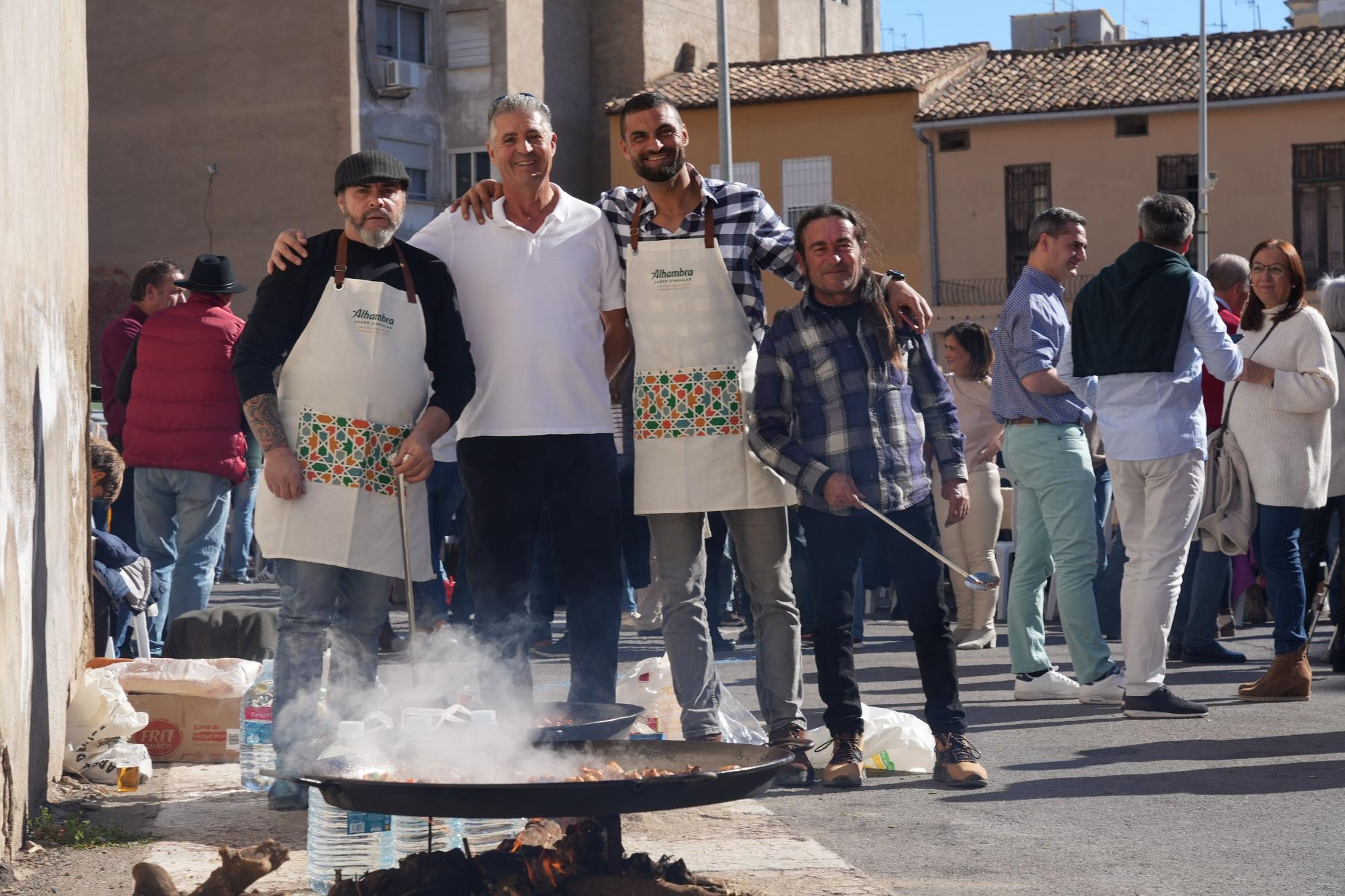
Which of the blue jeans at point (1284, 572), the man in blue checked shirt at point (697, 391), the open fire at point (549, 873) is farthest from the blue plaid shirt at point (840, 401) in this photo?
the blue jeans at point (1284, 572)

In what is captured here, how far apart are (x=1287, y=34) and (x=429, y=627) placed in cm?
3531

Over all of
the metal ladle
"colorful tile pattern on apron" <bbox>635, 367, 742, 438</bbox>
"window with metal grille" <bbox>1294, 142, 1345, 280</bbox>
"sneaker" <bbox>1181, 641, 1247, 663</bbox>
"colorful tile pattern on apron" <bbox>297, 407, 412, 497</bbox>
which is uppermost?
"window with metal grille" <bbox>1294, 142, 1345, 280</bbox>

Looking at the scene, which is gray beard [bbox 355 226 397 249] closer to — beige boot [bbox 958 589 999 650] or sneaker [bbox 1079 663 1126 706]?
sneaker [bbox 1079 663 1126 706]

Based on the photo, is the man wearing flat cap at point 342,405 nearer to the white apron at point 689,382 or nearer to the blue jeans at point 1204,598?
the white apron at point 689,382

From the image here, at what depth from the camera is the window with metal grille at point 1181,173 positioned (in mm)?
38812

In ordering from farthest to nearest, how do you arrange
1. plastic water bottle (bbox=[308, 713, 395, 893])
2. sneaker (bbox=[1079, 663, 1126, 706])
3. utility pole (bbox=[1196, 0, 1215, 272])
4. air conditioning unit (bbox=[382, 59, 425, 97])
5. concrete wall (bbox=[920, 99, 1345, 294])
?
1. concrete wall (bbox=[920, 99, 1345, 294])
2. air conditioning unit (bbox=[382, 59, 425, 97])
3. utility pole (bbox=[1196, 0, 1215, 272])
4. sneaker (bbox=[1079, 663, 1126, 706])
5. plastic water bottle (bbox=[308, 713, 395, 893])

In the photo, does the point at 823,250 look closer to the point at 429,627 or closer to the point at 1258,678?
the point at 1258,678

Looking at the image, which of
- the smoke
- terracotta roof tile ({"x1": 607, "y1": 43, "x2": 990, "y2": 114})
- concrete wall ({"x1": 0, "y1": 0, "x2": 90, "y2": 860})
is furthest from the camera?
terracotta roof tile ({"x1": 607, "y1": 43, "x2": 990, "y2": 114})

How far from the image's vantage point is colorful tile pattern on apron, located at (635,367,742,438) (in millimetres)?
5605

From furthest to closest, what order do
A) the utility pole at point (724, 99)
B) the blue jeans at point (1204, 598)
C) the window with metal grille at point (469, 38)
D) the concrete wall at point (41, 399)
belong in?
the window with metal grille at point (469, 38) < the utility pole at point (724, 99) < the blue jeans at point (1204, 598) < the concrete wall at point (41, 399)

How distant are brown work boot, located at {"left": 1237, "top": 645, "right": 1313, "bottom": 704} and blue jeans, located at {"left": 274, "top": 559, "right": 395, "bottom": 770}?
4079 millimetres

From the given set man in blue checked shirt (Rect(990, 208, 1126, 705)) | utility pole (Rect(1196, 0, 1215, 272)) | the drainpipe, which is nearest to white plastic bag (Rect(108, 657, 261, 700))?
man in blue checked shirt (Rect(990, 208, 1126, 705))

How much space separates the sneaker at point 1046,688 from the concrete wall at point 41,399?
405 centimetres

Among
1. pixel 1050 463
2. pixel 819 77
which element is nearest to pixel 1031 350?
pixel 1050 463
